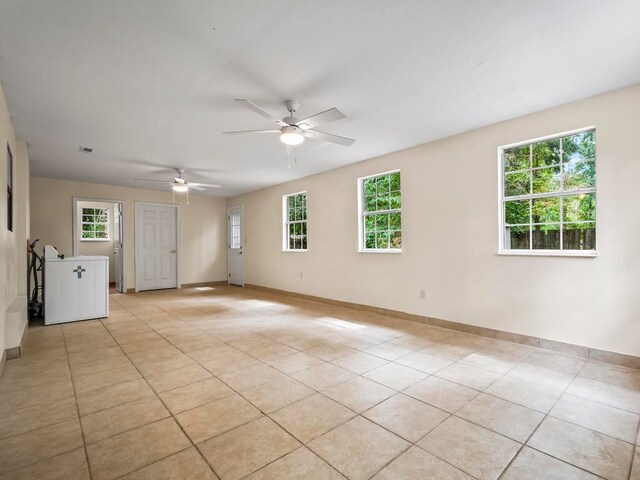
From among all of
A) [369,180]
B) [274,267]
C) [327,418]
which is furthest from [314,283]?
[327,418]

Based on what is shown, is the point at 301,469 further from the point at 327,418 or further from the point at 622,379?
the point at 622,379

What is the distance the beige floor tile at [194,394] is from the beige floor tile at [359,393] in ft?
2.57

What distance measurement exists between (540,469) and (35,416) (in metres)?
2.98

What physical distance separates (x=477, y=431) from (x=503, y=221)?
8.27 ft

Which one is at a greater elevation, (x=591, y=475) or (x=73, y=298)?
(x=73, y=298)

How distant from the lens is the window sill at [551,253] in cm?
299

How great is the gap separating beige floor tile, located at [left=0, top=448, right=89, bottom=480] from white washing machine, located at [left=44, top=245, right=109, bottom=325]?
3.53 m

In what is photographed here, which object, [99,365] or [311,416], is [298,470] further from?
[99,365]

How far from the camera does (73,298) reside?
448 cm

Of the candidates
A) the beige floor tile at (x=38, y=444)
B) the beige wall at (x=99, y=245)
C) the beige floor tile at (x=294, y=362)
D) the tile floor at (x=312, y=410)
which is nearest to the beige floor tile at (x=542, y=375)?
the tile floor at (x=312, y=410)

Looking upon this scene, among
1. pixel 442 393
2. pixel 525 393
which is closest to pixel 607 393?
pixel 525 393

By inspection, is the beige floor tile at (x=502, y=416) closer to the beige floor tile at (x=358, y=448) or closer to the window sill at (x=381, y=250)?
the beige floor tile at (x=358, y=448)

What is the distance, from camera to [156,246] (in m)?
7.70

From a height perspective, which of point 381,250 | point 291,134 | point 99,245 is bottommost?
point 381,250
